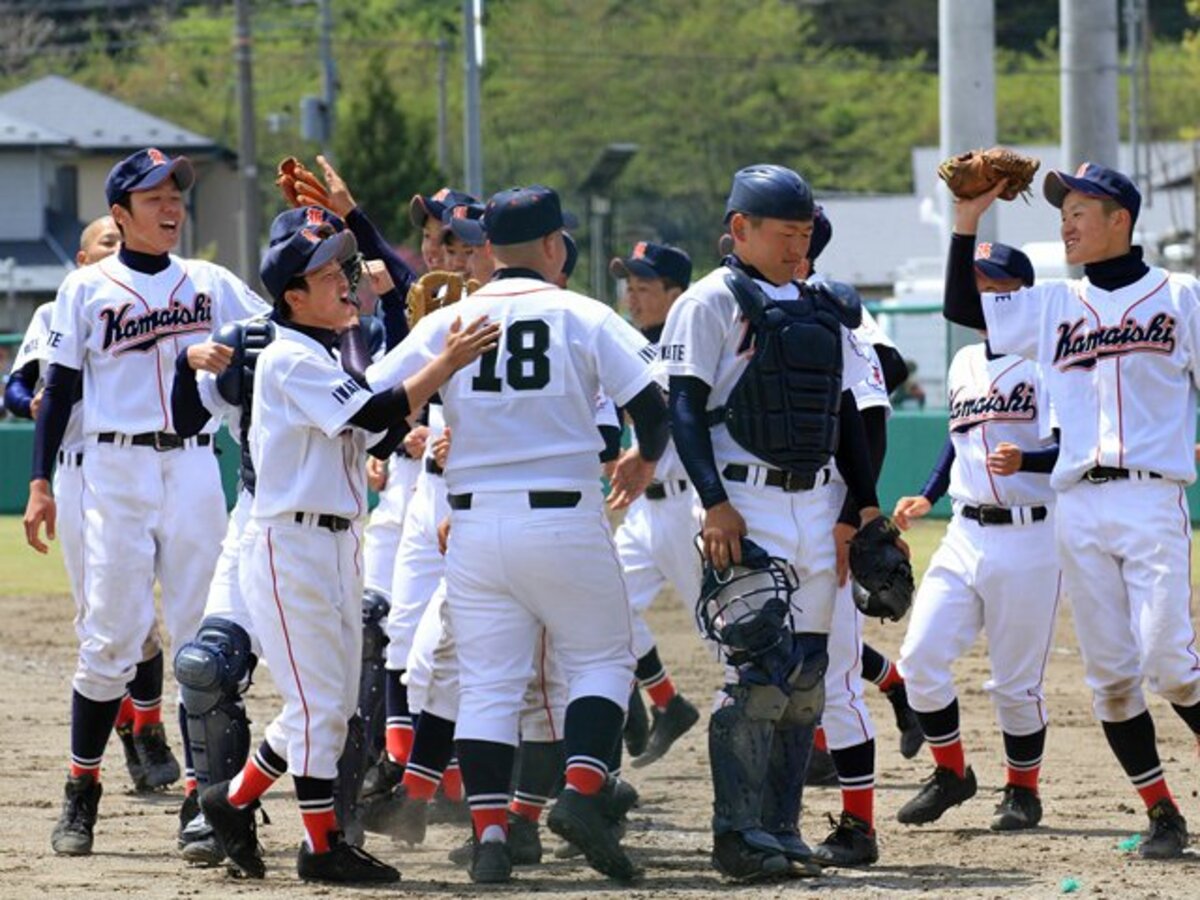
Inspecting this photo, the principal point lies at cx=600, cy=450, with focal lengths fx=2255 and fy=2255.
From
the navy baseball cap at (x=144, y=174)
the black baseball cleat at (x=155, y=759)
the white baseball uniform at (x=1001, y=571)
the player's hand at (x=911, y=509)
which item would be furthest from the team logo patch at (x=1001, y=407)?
the black baseball cleat at (x=155, y=759)

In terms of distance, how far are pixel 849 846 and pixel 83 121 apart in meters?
50.6

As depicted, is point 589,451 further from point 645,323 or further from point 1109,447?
point 645,323

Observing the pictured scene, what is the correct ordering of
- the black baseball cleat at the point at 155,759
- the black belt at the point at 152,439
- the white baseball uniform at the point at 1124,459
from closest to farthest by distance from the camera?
the white baseball uniform at the point at 1124,459
the black belt at the point at 152,439
the black baseball cleat at the point at 155,759

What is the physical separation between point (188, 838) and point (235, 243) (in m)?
50.1

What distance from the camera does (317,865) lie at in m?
6.35

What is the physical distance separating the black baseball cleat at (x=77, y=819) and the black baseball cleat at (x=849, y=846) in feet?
7.42

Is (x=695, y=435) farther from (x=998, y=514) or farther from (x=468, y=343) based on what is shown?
(x=998, y=514)

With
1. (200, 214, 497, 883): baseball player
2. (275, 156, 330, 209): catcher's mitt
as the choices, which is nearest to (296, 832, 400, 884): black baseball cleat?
(200, 214, 497, 883): baseball player

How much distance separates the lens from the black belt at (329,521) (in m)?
6.34

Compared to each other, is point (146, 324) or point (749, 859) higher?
point (146, 324)

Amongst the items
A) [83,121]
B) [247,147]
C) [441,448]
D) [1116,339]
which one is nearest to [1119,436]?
[1116,339]

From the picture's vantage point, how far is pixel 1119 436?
6.63 m

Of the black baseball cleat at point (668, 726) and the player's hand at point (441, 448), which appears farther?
the black baseball cleat at point (668, 726)

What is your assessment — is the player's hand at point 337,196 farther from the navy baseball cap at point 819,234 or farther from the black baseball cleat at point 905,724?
the black baseball cleat at point 905,724
